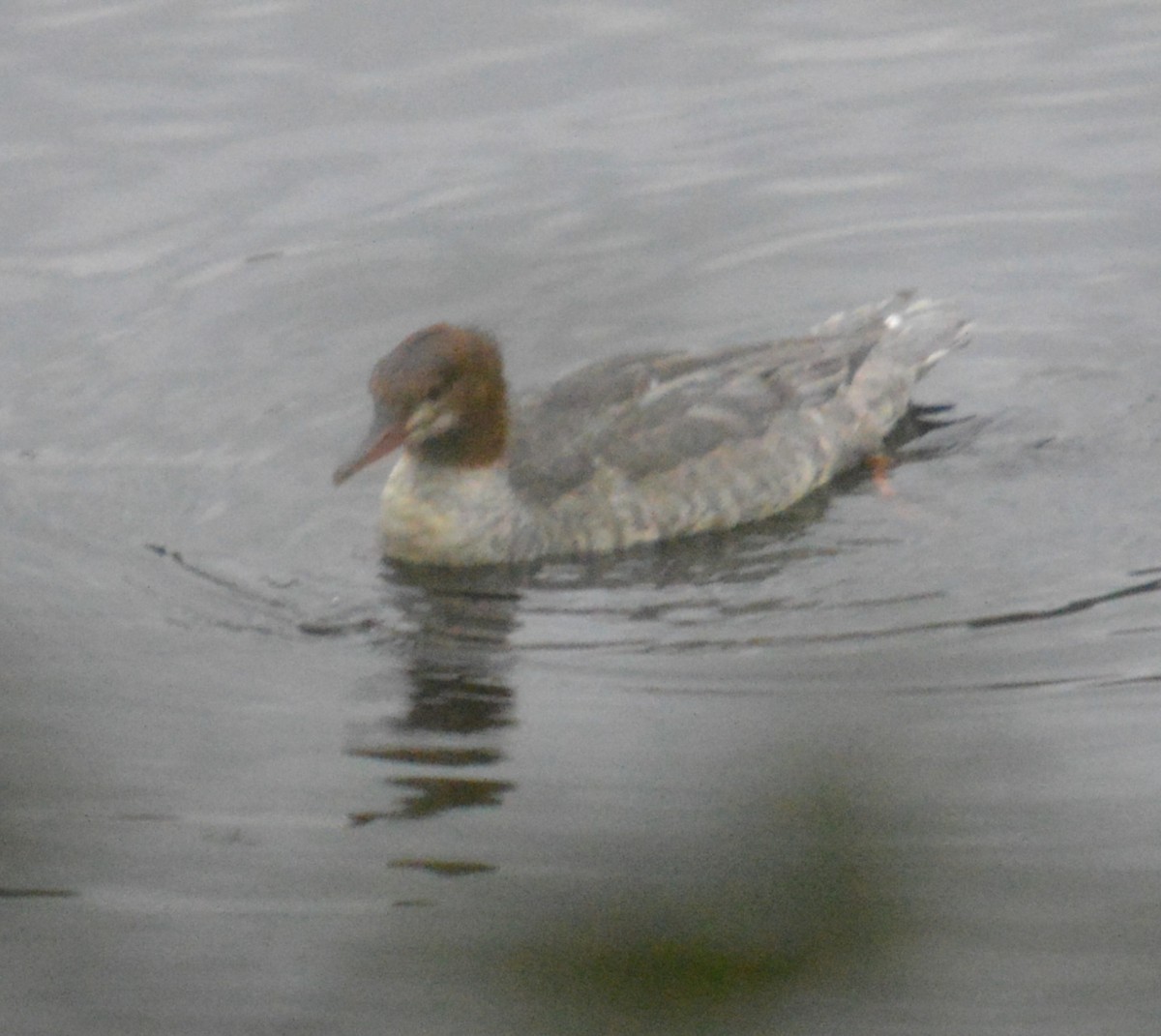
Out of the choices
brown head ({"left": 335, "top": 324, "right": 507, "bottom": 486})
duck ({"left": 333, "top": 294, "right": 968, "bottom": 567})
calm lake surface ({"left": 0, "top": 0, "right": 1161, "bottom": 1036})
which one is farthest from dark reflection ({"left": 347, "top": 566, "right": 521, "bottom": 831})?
brown head ({"left": 335, "top": 324, "right": 507, "bottom": 486})

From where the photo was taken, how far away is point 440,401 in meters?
8.96

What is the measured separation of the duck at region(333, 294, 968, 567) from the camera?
897cm

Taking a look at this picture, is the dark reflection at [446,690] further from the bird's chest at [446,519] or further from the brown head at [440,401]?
the brown head at [440,401]

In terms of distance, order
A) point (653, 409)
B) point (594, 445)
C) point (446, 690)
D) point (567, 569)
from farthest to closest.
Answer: point (653, 409) < point (594, 445) < point (567, 569) < point (446, 690)

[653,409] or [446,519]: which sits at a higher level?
[653,409]

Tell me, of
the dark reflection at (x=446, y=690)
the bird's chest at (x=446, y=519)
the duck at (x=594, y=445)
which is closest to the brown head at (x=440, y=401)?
the duck at (x=594, y=445)

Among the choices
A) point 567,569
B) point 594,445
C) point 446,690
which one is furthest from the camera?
point 594,445

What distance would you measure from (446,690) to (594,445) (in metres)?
2.05

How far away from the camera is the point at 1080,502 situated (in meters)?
8.99

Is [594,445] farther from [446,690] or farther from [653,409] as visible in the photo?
[446,690]

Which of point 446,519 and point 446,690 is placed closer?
point 446,690

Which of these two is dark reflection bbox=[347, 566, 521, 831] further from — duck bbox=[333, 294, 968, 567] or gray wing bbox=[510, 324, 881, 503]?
gray wing bbox=[510, 324, 881, 503]

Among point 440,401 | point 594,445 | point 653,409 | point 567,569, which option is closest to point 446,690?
point 567,569

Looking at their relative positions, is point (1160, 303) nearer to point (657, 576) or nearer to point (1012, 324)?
point (1012, 324)
